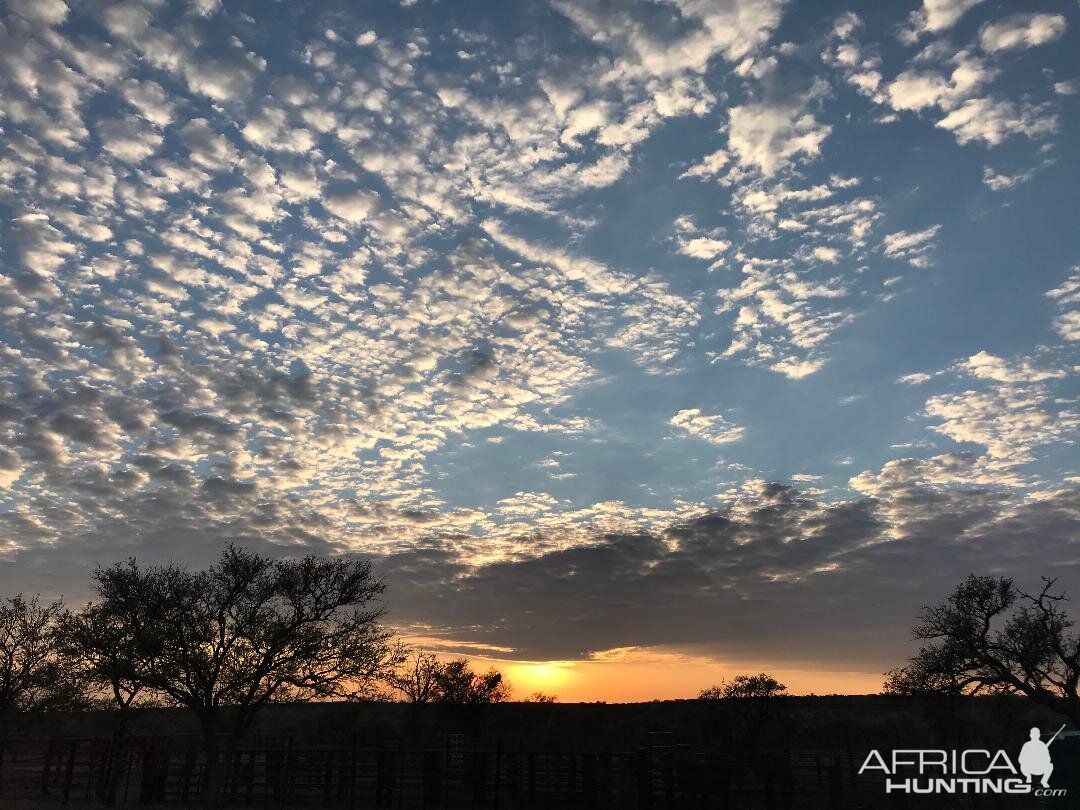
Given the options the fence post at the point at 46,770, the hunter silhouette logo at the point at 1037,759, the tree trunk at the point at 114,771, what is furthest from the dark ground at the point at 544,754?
the tree trunk at the point at 114,771

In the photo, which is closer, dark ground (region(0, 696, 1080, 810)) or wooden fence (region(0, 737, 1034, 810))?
wooden fence (region(0, 737, 1034, 810))

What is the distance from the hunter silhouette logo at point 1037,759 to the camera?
854 inches

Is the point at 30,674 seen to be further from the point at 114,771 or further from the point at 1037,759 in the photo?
the point at 1037,759

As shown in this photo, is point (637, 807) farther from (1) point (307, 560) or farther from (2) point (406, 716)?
(2) point (406, 716)

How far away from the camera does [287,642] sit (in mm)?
36062

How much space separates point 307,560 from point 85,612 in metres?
10.8

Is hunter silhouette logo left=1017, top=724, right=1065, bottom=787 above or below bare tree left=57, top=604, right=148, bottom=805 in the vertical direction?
below

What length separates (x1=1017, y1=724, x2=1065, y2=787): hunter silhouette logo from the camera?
21.7m

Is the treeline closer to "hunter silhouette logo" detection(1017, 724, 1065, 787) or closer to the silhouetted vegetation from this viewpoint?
the silhouetted vegetation

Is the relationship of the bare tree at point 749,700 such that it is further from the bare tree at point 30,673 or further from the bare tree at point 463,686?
the bare tree at point 30,673

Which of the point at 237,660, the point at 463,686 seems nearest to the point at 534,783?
the point at 237,660

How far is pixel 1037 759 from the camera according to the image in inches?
885

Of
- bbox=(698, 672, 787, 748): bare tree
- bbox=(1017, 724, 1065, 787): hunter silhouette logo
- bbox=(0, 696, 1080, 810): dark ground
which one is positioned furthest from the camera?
bbox=(698, 672, 787, 748): bare tree

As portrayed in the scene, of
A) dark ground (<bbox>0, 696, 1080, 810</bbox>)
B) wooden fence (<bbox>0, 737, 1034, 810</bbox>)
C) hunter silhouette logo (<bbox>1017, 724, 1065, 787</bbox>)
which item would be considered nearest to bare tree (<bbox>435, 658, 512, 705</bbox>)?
dark ground (<bbox>0, 696, 1080, 810</bbox>)
